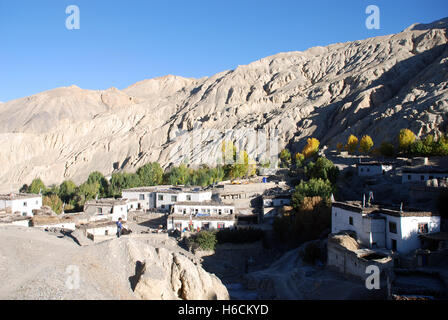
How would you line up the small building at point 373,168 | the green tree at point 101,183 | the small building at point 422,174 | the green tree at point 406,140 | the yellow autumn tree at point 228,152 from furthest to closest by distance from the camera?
1. the yellow autumn tree at point 228,152
2. the green tree at point 101,183
3. the green tree at point 406,140
4. the small building at point 373,168
5. the small building at point 422,174

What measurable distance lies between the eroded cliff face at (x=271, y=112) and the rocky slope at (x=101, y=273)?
41.9 metres

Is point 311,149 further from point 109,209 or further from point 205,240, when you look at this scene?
point 205,240

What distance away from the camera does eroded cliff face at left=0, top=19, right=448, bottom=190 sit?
60188 millimetres

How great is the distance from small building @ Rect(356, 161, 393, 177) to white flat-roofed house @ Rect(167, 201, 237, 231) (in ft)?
44.0

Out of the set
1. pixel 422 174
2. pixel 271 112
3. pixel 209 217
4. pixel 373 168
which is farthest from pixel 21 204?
pixel 271 112

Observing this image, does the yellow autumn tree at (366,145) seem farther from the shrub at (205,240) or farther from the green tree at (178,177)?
the shrub at (205,240)

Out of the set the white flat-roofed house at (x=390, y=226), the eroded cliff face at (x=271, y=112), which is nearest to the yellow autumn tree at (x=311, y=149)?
the eroded cliff face at (x=271, y=112)

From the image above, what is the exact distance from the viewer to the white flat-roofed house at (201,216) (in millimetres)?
28953

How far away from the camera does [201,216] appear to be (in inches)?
1166

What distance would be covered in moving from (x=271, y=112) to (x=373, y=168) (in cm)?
4622

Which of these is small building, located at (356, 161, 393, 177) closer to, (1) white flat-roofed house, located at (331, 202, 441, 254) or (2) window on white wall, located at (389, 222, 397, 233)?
(1) white flat-roofed house, located at (331, 202, 441, 254)

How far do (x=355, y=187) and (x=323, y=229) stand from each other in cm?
1002

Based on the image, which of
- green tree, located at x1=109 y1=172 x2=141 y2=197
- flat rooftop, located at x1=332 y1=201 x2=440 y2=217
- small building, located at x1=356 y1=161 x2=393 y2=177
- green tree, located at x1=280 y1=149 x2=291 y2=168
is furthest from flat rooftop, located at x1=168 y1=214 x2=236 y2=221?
green tree, located at x1=280 y1=149 x2=291 y2=168
